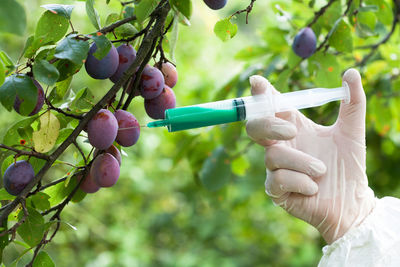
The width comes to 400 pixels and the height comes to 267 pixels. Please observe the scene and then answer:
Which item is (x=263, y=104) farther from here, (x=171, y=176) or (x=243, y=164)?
(x=171, y=176)

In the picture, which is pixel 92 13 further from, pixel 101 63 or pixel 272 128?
pixel 272 128

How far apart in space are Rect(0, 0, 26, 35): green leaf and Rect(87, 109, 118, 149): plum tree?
162 millimetres

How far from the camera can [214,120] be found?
599 mm

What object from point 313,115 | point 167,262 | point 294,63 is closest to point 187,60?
point 167,262

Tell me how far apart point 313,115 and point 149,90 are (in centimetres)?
85

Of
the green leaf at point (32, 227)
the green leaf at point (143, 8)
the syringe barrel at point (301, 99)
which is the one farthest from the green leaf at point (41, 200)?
the syringe barrel at point (301, 99)

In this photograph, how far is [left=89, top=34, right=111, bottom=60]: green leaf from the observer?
50 cm

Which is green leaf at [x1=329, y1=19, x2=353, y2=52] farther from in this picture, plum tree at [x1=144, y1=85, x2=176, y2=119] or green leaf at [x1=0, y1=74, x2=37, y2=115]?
green leaf at [x1=0, y1=74, x2=37, y2=115]

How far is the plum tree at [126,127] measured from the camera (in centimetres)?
56

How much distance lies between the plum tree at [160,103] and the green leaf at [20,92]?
17 centimetres

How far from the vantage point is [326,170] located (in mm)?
785

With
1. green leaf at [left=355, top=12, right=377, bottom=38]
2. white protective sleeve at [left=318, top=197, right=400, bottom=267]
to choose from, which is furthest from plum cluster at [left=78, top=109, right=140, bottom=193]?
green leaf at [left=355, top=12, right=377, bottom=38]

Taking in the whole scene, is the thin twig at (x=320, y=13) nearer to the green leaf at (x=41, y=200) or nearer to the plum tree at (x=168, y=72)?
the plum tree at (x=168, y=72)

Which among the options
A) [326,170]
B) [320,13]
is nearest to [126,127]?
[326,170]
